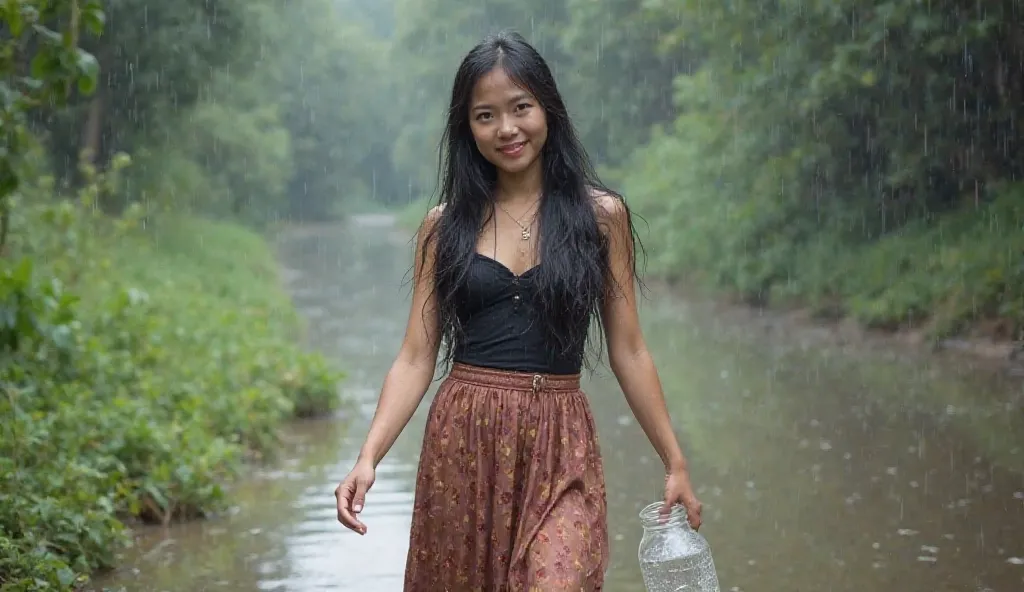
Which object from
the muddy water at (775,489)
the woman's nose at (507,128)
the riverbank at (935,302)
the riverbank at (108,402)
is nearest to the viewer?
the woman's nose at (507,128)

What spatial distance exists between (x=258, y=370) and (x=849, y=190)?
1205cm

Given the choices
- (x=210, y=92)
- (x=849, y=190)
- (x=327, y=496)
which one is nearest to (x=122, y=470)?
(x=327, y=496)

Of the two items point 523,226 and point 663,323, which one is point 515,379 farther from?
point 663,323

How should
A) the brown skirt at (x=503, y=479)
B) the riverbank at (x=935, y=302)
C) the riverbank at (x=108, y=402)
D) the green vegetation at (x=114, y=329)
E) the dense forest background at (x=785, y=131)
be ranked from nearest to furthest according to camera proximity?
1. the brown skirt at (x=503, y=479)
2. the green vegetation at (x=114, y=329)
3. the riverbank at (x=108, y=402)
4. the riverbank at (x=935, y=302)
5. the dense forest background at (x=785, y=131)

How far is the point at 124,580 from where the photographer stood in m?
6.95

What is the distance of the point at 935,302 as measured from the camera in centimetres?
1644

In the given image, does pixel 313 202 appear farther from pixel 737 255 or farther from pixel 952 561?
pixel 952 561

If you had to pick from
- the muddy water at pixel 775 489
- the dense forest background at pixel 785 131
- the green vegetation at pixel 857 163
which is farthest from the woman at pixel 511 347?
the green vegetation at pixel 857 163

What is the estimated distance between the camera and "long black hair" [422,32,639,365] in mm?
3879

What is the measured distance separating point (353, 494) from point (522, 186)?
97 centimetres

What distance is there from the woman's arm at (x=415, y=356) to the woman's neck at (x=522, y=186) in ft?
0.68

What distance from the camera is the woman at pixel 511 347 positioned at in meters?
3.83

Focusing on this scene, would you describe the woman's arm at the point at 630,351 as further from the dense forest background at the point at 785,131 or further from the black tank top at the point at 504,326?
the dense forest background at the point at 785,131

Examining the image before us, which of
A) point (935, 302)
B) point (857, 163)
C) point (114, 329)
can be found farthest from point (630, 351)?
point (857, 163)
